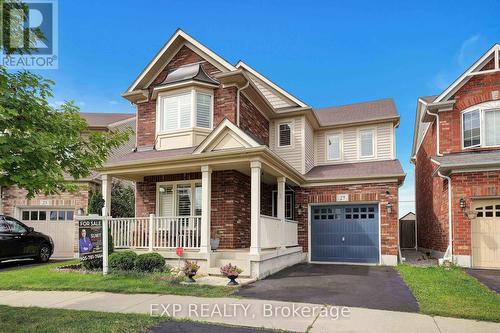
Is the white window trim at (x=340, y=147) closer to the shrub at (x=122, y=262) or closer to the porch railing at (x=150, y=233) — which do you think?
the porch railing at (x=150, y=233)

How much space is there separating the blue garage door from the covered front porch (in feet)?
3.35

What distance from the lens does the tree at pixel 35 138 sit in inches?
205

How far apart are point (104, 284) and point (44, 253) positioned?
7053mm

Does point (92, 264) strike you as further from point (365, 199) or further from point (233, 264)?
point (365, 199)

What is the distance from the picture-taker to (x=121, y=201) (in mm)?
18562

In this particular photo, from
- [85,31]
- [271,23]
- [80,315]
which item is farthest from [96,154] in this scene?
[271,23]

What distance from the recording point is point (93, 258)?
38.0 feet

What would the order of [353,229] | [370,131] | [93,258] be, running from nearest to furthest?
[93,258] < [353,229] < [370,131]

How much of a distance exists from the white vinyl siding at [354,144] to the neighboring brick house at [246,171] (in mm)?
47

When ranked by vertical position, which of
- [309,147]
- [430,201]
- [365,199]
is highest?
[309,147]

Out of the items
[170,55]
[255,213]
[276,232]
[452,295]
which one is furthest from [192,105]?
[452,295]

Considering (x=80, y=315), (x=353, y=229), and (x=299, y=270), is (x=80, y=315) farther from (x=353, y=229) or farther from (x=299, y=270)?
(x=353, y=229)

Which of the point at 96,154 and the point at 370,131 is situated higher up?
the point at 370,131

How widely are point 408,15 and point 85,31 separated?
1124cm
